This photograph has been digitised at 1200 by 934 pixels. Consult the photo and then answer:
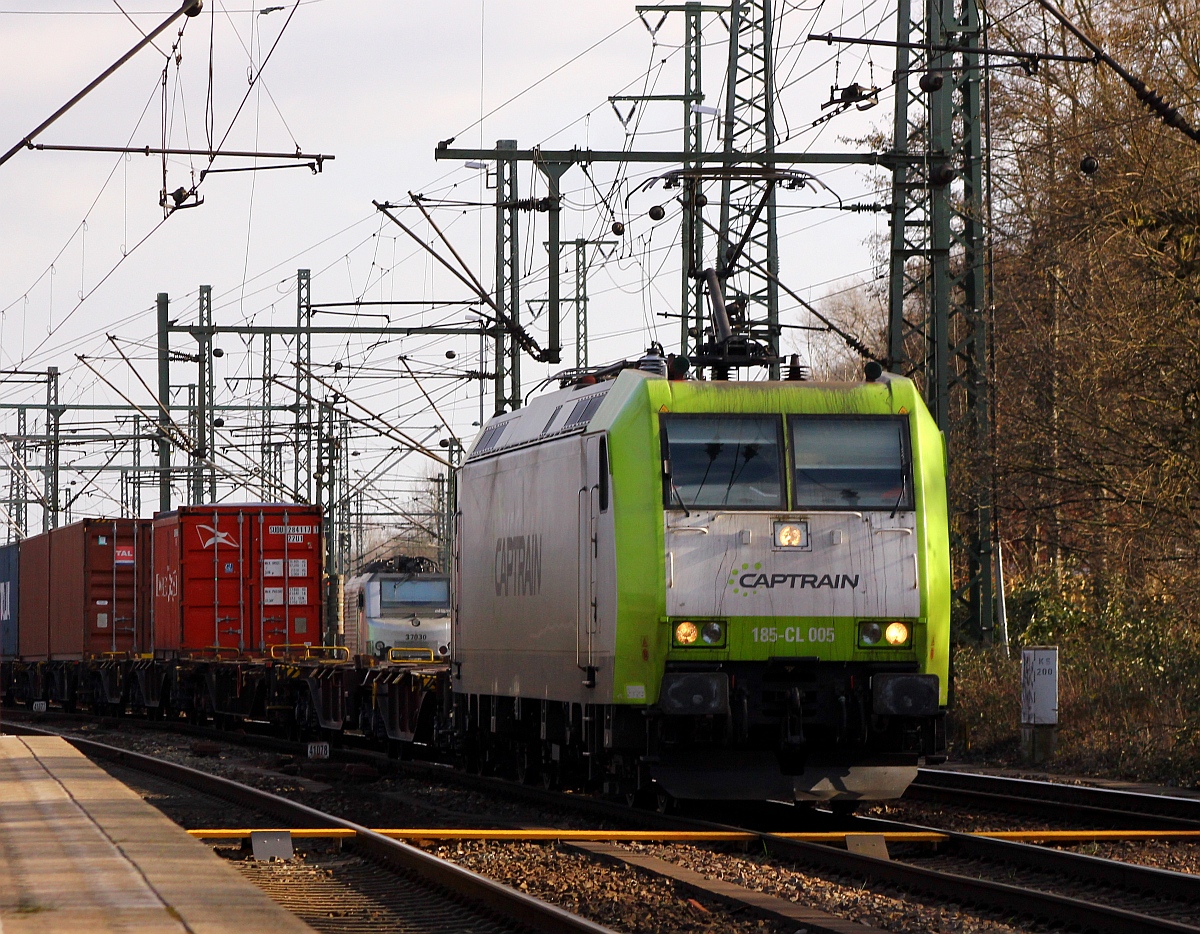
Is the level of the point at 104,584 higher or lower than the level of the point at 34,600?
higher

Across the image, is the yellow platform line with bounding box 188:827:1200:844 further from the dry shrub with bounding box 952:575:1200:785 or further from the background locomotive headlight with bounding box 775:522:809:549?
A: the dry shrub with bounding box 952:575:1200:785

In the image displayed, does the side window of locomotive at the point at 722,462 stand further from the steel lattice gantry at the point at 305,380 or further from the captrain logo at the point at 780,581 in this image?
the steel lattice gantry at the point at 305,380

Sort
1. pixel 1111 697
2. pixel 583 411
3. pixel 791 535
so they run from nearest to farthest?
1. pixel 791 535
2. pixel 583 411
3. pixel 1111 697

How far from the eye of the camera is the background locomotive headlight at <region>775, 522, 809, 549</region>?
12.6 metres

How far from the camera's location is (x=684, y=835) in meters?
11.7

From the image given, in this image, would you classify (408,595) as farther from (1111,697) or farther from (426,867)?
(426,867)

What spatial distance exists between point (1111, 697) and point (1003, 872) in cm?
952

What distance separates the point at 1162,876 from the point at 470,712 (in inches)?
369

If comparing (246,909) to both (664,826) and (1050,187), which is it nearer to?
(664,826)

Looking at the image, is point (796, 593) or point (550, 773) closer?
point (796, 593)

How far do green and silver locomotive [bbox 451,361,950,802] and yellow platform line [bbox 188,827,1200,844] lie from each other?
0.82m

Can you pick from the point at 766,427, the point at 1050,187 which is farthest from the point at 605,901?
the point at 1050,187

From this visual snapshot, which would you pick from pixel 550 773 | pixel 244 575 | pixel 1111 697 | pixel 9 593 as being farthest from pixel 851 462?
pixel 9 593

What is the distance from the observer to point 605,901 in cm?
935
